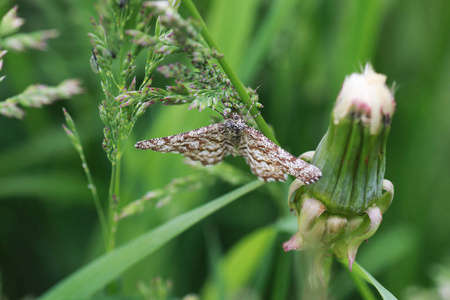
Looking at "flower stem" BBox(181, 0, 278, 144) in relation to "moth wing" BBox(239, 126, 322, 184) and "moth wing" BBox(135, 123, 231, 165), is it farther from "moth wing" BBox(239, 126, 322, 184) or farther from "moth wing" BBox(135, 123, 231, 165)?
"moth wing" BBox(135, 123, 231, 165)

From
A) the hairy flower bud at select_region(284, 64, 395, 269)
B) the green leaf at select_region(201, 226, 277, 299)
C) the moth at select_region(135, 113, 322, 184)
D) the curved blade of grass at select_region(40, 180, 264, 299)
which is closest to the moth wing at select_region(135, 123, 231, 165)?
the moth at select_region(135, 113, 322, 184)

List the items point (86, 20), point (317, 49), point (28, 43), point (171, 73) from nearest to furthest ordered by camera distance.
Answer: point (171, 73) < point (28, 43) < point (86, 20) < point (317, 49)

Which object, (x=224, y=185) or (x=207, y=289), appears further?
(x=224, y=185)

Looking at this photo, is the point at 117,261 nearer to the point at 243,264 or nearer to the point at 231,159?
the point at 243,264

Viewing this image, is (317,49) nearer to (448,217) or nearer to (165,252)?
(448,217)

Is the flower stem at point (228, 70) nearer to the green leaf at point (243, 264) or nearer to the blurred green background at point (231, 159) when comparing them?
the green leaf at point (243, 264)

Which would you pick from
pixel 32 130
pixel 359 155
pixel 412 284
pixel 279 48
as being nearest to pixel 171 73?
pixel 359 155

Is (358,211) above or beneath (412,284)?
above

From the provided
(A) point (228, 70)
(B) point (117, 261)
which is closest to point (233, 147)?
(A) point (228, 70)
